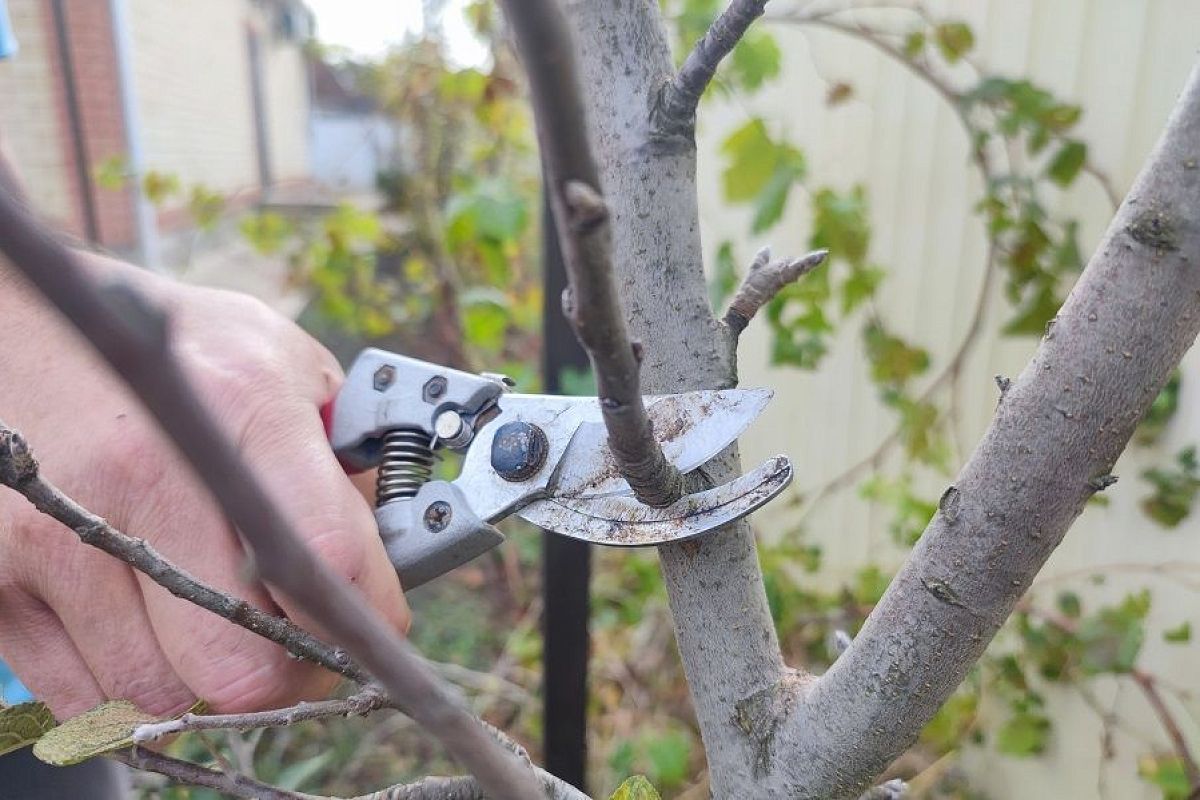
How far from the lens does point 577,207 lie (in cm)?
19

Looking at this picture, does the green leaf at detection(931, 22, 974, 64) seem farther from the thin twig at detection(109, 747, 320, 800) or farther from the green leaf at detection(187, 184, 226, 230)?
the green leaf at detection(187, 184, 226, 230)

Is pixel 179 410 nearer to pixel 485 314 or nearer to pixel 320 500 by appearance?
pixel 320 500

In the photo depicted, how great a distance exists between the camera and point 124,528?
1.80 ft

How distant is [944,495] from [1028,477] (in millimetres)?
43

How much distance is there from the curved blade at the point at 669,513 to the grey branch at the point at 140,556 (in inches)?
6.4

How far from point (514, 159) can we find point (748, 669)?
2985 mm

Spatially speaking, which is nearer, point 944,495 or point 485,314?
point 944,495

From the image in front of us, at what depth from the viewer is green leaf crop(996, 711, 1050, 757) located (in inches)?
49.4

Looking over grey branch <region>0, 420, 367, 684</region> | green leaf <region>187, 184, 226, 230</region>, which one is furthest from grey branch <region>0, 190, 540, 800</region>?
green leaf <region>187, 184, 226, 230</region>

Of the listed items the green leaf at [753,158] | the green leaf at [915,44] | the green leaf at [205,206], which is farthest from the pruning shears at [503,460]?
the green leaf at [205,206]

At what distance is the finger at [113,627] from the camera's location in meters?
0.54

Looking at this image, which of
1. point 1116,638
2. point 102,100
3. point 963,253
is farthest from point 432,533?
point 102,100

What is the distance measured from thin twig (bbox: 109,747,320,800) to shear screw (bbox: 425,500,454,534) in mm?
214

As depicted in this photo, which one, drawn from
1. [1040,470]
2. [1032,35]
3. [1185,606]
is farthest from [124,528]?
[1032,35]
